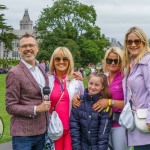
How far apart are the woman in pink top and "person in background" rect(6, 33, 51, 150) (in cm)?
65

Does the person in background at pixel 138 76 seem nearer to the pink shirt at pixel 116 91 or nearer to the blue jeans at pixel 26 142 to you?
the pink shirt at pixel 116 91

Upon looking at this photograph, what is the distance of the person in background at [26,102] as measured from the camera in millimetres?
3807

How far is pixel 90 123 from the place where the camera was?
421cm

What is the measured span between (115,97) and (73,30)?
172ft

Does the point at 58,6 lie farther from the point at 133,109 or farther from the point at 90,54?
the point at 133,109

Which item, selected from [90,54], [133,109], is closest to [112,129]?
[133,109]

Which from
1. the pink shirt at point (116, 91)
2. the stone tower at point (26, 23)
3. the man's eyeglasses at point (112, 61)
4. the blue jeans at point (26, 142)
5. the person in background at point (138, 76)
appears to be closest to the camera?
the person in background at point (138, 76)

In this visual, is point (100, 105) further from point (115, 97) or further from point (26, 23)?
point (26, 23)

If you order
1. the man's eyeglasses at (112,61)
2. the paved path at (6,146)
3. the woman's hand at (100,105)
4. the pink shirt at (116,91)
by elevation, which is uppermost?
the man's eyeglasses at (112,61)

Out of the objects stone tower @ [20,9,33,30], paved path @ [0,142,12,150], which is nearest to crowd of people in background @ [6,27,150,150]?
paved path @ [0,142,12,150]

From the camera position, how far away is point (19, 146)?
391cm

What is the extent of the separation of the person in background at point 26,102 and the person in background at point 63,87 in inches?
11.8

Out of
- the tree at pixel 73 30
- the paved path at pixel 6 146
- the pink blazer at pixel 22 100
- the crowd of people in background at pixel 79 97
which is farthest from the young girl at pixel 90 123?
the tree at pixel 73 30

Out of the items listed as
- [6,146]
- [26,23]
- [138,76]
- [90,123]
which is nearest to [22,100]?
[90,123]
